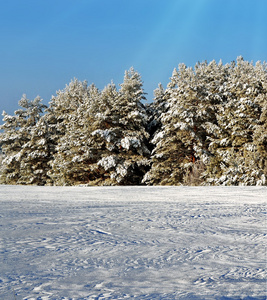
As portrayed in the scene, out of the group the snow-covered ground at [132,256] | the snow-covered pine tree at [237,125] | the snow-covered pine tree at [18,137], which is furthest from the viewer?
the snow-covered pine tree at [18,137]

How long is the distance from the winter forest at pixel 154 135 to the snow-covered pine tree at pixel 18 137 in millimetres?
184

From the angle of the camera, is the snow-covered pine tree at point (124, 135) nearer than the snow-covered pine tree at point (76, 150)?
Yes

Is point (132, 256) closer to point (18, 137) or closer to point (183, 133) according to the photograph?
point (183, 133)

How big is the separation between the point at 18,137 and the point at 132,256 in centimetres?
3577

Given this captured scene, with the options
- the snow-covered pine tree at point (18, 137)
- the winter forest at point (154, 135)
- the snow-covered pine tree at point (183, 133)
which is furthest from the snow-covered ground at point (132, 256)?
the snow-covered pine tree at point (18, 137)

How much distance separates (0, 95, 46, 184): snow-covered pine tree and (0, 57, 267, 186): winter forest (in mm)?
184

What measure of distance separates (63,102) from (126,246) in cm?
3652

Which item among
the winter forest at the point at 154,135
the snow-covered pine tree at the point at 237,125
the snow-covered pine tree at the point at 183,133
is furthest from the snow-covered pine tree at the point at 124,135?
the snow-covered pine tree at the point at 237,125

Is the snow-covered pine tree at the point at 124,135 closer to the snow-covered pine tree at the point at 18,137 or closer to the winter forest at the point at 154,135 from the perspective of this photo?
the winter forest at the point at 154,135

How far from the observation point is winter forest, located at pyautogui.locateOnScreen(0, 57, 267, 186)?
83.1 ft

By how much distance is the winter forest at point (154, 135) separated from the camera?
998 inches

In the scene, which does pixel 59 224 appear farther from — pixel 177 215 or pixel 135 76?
pixel 135 76

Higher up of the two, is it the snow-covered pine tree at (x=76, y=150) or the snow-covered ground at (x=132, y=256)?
the snow-covered pine tree at (x=76, y=150)

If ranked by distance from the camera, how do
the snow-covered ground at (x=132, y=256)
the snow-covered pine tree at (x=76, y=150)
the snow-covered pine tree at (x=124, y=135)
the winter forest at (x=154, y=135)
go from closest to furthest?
the snow-covered ground at (x=132, y=256)
the winter forest at (x=154, y=135)
the snow-covered pine tree at (x=124, y=135)
the snow-covered pine tree at (x=76, y=150)
